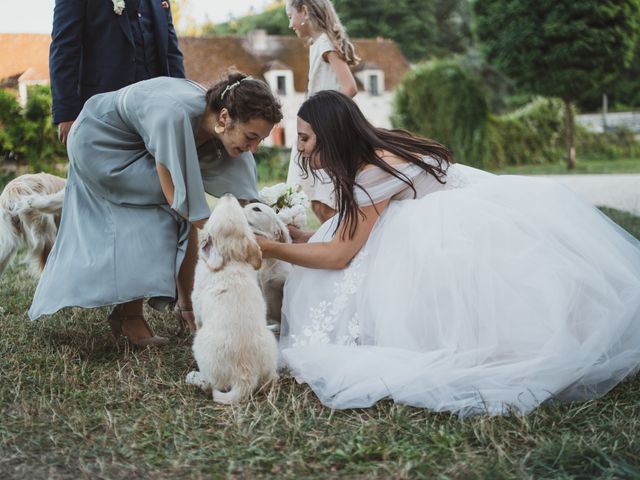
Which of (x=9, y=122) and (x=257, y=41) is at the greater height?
(x=257, y=41)

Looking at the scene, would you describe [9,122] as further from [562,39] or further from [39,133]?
[562,39]

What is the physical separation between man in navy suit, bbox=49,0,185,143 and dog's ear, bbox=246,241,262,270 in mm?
1855

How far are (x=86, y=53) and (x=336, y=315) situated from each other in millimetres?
2347

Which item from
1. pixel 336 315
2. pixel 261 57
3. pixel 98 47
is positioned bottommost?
pixel 336 315

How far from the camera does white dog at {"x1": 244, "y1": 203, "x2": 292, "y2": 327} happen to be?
3.88 m

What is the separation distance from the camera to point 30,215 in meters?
4.80

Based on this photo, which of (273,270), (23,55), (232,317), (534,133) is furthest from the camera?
(534,133)

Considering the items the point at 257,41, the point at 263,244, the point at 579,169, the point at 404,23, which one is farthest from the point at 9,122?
the point at 404,23

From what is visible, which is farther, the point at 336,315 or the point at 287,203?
the point at 287,203

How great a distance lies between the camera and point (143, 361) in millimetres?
3883

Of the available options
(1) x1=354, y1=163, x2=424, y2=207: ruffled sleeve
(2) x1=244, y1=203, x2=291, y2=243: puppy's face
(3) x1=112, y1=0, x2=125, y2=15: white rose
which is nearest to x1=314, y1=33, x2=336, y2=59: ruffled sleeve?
(3) x1=112, y1=0, x2=125, y2=15: white rose

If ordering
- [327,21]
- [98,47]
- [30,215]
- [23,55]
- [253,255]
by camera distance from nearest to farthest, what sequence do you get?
[253,255] → [98,47] → [30,215] → [327,21] → [23,55]

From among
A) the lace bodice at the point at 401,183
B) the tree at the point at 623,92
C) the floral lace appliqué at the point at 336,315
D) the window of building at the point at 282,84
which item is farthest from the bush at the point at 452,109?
the tree at the point at 623,92

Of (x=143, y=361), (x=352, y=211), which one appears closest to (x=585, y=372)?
(x=352, y=211)
